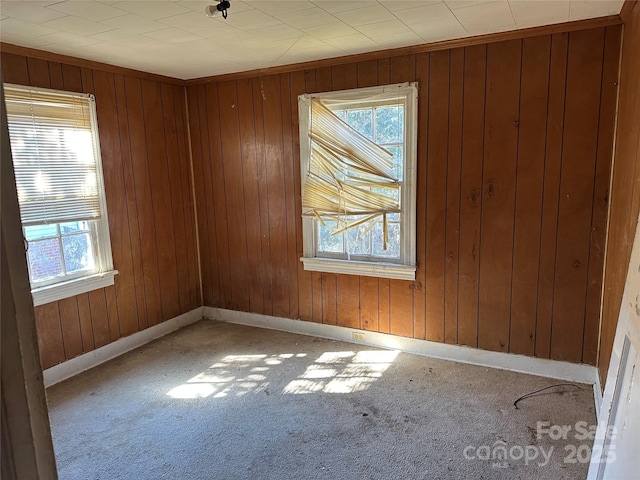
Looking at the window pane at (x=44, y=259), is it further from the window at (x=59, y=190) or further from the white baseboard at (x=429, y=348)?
the white baseboard at (x=429, y=348)

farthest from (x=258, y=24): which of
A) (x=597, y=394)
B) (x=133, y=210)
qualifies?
(x=597, y=394)

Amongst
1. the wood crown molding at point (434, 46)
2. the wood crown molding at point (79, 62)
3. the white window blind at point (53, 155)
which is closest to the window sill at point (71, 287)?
the white window blind at point (53, 155)

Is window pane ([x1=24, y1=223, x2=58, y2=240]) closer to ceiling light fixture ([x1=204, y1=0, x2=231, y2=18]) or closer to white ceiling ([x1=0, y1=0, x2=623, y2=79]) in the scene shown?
white ceiling ([x1=0, y1=0, x2=623, y2=79])

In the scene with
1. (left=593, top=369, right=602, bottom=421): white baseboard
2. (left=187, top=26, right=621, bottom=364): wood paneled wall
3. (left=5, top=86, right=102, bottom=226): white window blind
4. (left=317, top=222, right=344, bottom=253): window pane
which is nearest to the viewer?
(left=593, top=369, right=602, bottom=421): white baseboard

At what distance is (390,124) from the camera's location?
328 centimetres

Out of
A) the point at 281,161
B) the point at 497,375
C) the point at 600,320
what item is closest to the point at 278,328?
the point at 281,161

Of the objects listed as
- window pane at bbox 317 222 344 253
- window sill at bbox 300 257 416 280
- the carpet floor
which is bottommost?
the carpet floor

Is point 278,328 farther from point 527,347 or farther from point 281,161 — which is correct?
point 527,347

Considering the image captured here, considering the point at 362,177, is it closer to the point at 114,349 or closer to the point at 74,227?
the point at 74,227

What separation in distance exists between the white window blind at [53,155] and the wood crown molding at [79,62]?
0.75 ft

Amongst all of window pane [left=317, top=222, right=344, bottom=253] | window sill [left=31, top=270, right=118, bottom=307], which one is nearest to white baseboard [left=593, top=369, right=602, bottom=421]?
window pane [left=317, top=222, right=344, bottom=253]

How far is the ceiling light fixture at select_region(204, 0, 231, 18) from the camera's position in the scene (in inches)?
82.6

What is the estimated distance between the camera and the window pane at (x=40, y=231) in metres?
2.96

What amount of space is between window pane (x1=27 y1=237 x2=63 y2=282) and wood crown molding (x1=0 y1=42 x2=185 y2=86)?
1242mm
